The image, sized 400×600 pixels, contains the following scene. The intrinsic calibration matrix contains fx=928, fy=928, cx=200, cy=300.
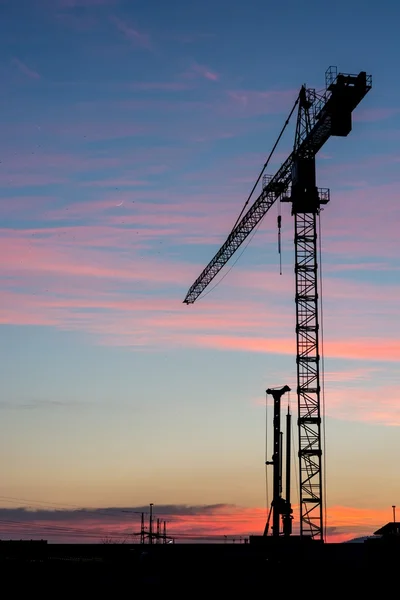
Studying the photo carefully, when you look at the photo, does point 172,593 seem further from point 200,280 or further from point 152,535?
point 152,535

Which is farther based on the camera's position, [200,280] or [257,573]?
[200,280]

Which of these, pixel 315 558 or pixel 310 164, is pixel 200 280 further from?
pixel 315 558

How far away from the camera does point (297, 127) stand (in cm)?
11462

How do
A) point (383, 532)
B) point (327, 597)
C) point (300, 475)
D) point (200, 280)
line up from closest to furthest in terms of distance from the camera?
1. point (327, 597)
2. point (383, 532)
3. point (300, 475)
4. point (200, 280)

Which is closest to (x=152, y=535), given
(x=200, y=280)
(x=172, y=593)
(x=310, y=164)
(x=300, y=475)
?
(x=200, y=280)

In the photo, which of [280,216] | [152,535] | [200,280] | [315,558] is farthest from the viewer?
[152,535]

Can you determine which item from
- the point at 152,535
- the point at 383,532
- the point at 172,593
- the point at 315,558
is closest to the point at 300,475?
the point at 383,532

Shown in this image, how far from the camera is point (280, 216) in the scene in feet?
384

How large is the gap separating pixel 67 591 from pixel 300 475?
1533 inches

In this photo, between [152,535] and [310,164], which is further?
[152,535]

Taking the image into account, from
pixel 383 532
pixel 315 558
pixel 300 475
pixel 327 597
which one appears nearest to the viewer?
pixel 327 597

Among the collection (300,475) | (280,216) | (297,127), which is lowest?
(300,475)

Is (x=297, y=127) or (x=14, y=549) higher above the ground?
(x=297, y=127)

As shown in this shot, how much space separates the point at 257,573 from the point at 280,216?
174ft
